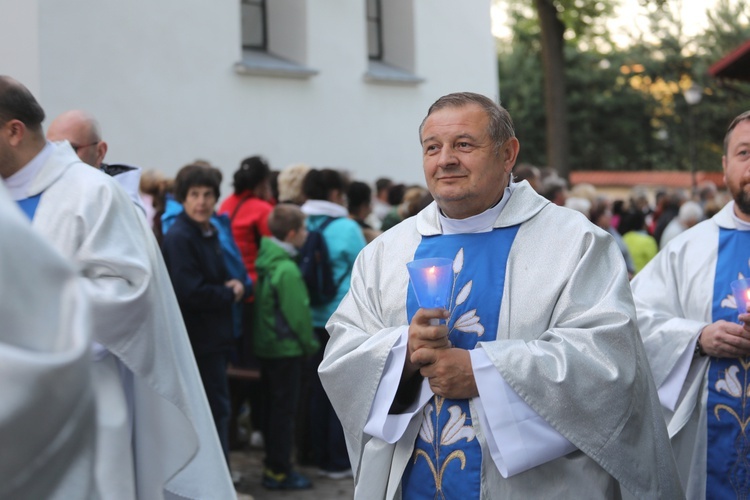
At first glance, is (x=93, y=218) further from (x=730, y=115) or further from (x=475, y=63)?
(x=730, y=115)

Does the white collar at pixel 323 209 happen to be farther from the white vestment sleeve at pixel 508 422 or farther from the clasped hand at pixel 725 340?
the white vestment sleeve at pixel 508 422

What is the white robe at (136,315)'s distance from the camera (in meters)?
4.17

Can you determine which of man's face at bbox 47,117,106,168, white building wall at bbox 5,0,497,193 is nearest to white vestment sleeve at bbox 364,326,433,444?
man's face at bbox 47,117,106,168

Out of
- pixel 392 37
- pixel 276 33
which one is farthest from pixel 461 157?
pixel 392 37

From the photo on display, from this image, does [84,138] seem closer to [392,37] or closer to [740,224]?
[740,224]

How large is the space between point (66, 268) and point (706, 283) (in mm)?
3584

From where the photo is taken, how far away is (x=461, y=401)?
3.63 m

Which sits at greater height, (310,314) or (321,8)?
(321,8)

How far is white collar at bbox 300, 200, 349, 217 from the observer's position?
25.8ft

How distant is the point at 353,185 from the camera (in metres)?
8.35

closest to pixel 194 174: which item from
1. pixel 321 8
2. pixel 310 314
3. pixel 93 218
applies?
pixel 310 314

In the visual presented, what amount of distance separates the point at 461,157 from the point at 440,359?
695mm

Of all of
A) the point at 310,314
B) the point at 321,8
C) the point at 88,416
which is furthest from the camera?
the point at 321,8

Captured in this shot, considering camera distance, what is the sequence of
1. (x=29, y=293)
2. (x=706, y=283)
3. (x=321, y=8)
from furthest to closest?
(x=321, y=8), (x=706, y=283), (x=29, y=293)
